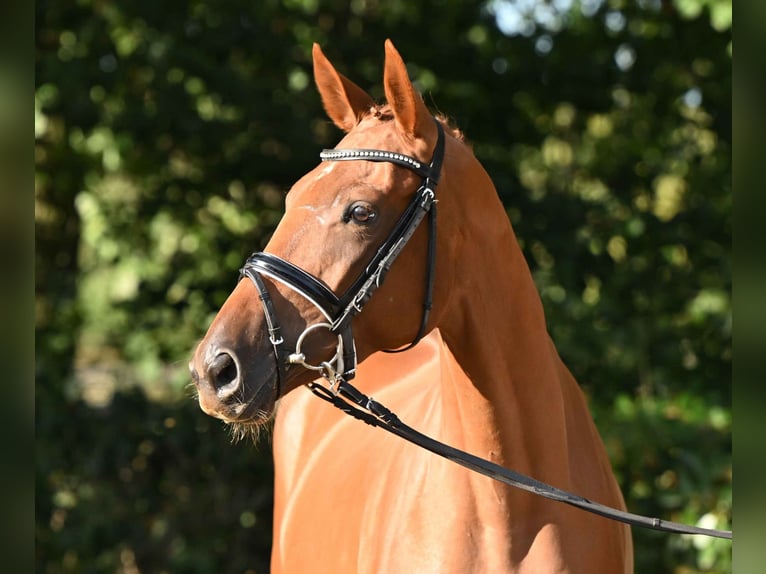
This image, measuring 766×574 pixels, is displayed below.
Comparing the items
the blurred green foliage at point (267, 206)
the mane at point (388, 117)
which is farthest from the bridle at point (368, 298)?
the blurred green foliage at point (267, 206)

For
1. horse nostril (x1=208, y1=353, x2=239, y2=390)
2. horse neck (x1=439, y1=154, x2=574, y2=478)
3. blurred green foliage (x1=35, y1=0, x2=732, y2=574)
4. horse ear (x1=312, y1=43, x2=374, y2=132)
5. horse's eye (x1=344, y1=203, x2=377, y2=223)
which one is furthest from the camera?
blurred green foliage (x1=35, y1=0, x2=732, y2=574)

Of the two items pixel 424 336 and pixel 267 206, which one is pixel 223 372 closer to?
pixel 424 336

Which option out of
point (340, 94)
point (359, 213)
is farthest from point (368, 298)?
point (340, 94)

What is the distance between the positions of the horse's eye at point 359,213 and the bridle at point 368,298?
7cm

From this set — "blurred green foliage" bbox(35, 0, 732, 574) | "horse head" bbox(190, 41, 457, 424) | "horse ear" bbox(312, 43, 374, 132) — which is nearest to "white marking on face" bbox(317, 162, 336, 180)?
"horse head" bbox(190, 41, 457, 424)

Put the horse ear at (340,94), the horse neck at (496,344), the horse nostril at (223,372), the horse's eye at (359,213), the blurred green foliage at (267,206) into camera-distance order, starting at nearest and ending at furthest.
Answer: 1. the horse nostril at (223,372)
2. the horse's eye at (359,213)
3. the horse neck at (496,344)
4. the horse ear at (340,94)
5. the blurred green foliage at (267,206)

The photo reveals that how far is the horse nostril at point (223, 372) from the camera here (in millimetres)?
1947

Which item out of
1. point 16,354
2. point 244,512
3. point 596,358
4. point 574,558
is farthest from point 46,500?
point 16,354

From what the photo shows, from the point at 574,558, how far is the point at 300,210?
1.01 metres

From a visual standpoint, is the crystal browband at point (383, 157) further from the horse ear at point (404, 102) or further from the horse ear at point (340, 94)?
the horse ear at point (340, 94)

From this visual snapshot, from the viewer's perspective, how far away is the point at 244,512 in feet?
19.5

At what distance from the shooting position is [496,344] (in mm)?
2260

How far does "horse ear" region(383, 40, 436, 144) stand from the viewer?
2121 mm

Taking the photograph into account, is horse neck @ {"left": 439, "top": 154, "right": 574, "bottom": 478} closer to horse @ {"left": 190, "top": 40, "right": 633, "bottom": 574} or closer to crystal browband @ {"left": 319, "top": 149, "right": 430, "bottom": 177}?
horse @ {"left": 190, "top": 40, "right": 633, "bottom": 574}
